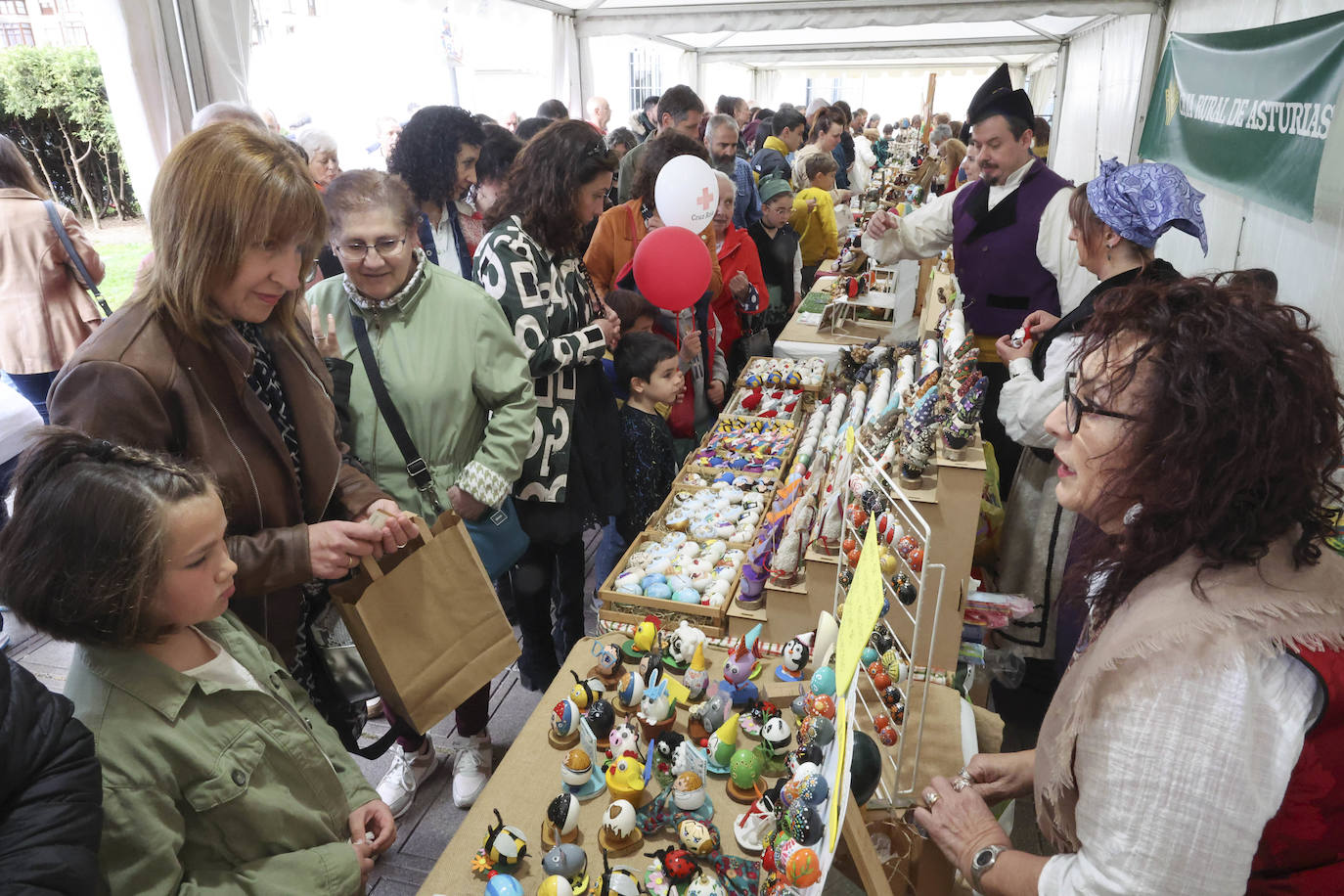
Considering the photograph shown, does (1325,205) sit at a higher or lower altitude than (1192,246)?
higher

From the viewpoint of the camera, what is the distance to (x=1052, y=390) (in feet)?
6.36

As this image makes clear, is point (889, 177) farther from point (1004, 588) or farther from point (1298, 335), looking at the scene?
point (1298, 335)

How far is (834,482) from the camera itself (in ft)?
6.00

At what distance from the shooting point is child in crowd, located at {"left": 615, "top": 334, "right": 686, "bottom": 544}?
2799mm

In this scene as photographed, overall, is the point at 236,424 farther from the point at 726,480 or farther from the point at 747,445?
the point at 747,445

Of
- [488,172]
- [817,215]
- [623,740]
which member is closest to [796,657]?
[623,740]

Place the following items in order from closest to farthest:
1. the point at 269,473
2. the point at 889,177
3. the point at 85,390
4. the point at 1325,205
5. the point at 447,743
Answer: the point at 85,390 → the point at 269,473 → the point at 447,743 → the point at 1325,205 → the point at 889,177

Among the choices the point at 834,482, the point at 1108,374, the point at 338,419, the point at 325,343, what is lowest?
the point at 834,482

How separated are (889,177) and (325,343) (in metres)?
8.24

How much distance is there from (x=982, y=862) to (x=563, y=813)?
0.62 meters

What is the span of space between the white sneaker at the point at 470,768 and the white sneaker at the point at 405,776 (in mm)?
84

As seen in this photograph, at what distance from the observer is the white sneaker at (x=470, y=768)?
84.4 inches

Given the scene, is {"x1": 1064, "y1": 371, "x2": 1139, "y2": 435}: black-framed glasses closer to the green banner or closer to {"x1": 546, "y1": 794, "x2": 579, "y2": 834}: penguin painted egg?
{"x1": 546, "y1": 794, "x2": 579, "y2": 834}: penguin painted egg

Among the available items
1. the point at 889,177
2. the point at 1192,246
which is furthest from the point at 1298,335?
the point at 889,177
